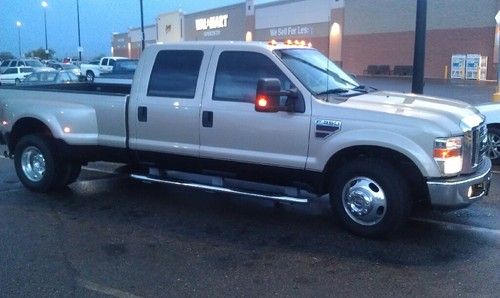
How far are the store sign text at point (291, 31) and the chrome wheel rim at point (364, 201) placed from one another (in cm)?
4672

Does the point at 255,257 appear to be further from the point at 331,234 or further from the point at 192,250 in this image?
the point at 331,234

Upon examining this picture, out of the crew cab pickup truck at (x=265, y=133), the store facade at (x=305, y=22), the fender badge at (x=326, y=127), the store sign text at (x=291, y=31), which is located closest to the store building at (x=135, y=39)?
the store facade at (x=305, y=22)

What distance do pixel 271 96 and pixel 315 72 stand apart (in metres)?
0.86

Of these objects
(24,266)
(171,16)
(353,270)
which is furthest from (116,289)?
(171,16)

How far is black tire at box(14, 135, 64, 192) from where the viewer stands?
7469 millimetres

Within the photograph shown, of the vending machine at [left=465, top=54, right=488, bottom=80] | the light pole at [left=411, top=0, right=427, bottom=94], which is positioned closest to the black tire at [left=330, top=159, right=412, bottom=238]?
the light pole at [left=411, top=0, right=427, bottom=94]

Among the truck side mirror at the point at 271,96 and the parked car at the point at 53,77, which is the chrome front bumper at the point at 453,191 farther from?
the parked car at the point at 53,77

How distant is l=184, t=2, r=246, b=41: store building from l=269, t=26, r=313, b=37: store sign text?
19.4ft

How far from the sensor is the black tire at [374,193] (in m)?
5.46

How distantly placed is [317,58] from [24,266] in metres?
3.90

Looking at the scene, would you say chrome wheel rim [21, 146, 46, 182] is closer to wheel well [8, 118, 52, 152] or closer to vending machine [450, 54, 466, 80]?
wheel well [8, 118, 52, 152]

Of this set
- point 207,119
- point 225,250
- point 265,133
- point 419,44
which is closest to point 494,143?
point 419,44

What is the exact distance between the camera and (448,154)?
5207 mm

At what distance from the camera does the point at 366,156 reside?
18.6 ft
